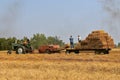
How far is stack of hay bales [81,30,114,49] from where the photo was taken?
156 feet

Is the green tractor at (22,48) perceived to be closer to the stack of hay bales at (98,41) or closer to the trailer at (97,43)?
the trailer at (97,43)

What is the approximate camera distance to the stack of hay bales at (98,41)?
4750cm

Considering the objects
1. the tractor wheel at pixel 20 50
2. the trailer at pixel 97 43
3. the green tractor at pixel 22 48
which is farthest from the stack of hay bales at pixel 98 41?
the tractor wheel at pixel 20 50

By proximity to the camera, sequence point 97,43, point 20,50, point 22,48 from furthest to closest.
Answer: point 22,48, point 20,50, point 97,43

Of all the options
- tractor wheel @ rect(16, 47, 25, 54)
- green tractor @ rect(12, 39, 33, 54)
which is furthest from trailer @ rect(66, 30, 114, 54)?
tractor wheel @ rect(16, 47, 25, 54)

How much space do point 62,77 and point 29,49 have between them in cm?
2896

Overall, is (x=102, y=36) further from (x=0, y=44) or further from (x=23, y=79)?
(x=0, y=44)

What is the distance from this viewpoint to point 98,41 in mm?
47594

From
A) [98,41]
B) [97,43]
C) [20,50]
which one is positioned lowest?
[20,50]

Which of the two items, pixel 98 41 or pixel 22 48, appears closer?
pixel 98 41

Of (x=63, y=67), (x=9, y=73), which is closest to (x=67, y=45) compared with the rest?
(x=63, y=67)

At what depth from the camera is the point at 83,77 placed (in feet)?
67.5

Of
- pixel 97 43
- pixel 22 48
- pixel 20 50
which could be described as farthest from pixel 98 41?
pixel 20 50

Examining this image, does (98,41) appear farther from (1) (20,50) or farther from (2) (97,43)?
(1) (20,50)
